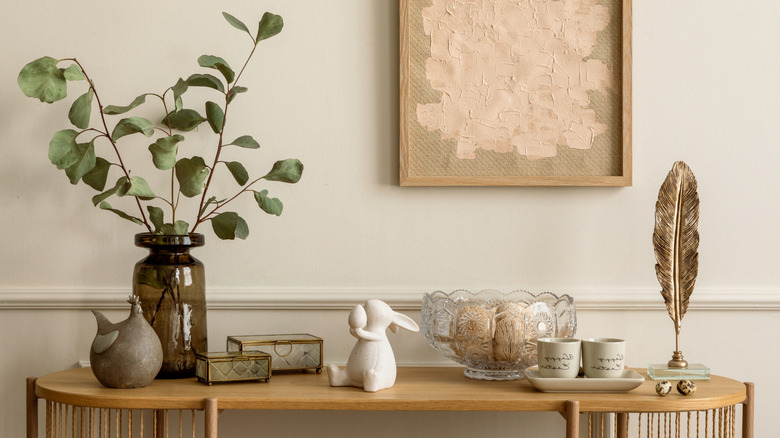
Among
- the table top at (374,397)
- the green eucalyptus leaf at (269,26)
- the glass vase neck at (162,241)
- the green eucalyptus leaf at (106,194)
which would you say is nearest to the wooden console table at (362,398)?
the table top at (374,397)

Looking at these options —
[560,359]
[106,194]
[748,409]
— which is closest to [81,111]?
[106,194]

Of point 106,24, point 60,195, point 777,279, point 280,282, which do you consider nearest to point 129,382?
point 280,282

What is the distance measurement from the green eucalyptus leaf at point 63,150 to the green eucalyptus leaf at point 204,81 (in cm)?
31

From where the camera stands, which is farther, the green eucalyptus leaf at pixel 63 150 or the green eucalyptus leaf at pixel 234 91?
the green eucalyptus leaf at pixel 234 91

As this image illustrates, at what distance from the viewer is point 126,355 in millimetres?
1556

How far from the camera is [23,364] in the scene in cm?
200

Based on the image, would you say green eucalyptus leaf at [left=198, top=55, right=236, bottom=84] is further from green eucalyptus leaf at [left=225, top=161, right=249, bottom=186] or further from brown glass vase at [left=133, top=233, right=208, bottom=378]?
brown glass vase at [left=133, top=233, right=208, bottom=378]

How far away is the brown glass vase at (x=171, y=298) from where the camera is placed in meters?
1.71

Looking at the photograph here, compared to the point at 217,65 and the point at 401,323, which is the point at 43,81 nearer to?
the point at 217,65

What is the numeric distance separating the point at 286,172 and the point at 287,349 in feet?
1.44

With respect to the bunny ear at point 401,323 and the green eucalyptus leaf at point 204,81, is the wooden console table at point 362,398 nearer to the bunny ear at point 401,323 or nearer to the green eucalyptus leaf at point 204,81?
the bunny ear at point 401,323

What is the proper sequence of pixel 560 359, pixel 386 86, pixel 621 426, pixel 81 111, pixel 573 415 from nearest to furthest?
1. pixel 573 415
2. pixel 560 359
3. pixel 81 111
4. pixel 621 426
5. pixel 386 86

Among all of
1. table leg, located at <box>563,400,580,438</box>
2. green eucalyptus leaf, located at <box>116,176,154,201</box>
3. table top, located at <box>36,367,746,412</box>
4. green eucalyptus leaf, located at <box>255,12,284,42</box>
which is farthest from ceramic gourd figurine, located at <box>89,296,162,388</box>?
table leg, located at <box>563,400,580,438</box>

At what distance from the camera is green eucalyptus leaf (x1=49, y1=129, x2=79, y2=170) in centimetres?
172
